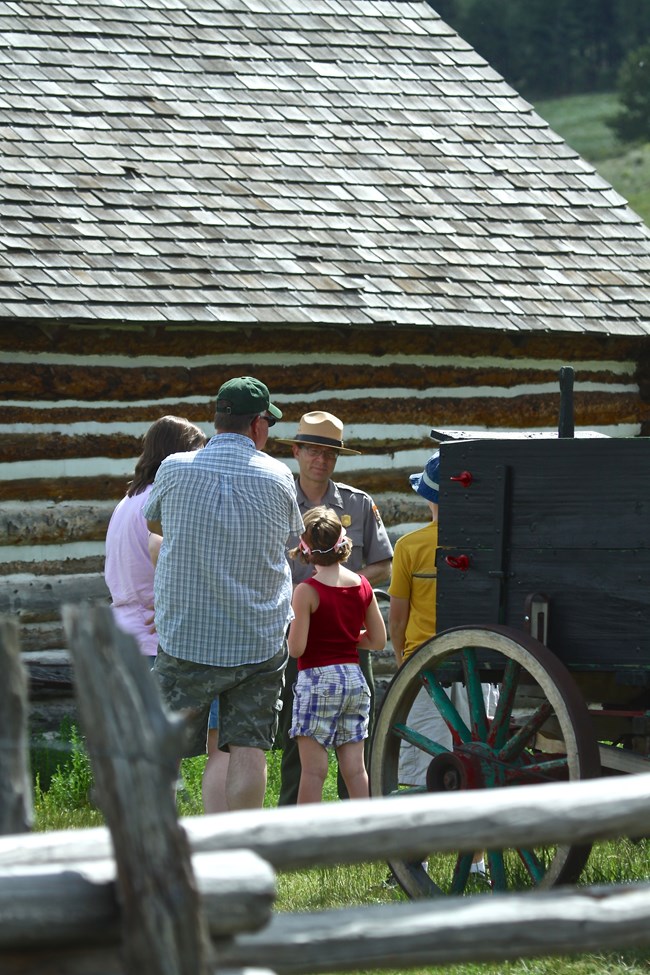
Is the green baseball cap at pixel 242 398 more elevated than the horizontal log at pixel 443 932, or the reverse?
the green baseball cap at pixel 242 398

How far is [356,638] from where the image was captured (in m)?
5.70

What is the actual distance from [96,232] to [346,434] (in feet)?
6.35

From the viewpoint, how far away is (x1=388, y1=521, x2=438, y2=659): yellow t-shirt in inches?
228

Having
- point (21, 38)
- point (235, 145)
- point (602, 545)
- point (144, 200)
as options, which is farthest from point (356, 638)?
point (21, 38)

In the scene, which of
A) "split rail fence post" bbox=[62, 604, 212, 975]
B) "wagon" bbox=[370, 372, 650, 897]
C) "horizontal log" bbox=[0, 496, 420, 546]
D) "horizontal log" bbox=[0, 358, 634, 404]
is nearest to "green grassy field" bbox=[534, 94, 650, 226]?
"horizontal log" bbox=[0, 358, 634, 404]

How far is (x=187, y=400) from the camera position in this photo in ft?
27.7

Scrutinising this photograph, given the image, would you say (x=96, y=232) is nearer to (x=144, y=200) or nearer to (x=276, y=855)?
(x=144, y=200)

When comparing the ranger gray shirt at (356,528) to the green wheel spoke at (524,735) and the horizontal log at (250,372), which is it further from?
the horizontal log at (250,372)

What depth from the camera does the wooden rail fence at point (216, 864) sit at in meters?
2.41

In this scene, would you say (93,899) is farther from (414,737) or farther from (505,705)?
(414,737)

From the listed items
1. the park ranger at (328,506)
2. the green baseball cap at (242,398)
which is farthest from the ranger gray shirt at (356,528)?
the green baseball cap at (242,398)

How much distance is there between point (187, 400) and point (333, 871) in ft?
12.0

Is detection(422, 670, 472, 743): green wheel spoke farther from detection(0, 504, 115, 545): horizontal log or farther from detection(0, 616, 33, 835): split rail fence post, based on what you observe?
detection(0, 504, 115, 545): horizontal log

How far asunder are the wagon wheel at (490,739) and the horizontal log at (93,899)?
79.9 inches
